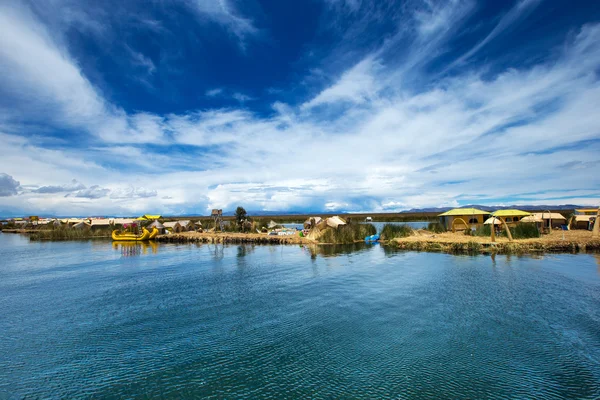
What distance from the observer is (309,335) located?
10.3 metres

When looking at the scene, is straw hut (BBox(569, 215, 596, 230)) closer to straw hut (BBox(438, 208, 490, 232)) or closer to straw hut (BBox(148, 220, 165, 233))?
straw hut (BBox(438, 208, 490, 232))

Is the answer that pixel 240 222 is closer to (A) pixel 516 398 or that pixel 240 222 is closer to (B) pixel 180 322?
(B) pixel 180 322

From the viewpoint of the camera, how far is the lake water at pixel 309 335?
295 inches

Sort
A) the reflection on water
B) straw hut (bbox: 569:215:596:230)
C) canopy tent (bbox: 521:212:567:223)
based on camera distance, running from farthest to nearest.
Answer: straw hut (bbox: 569:215:596:230), canopy tent (bbox: 521:212:567:223), the reflection on water

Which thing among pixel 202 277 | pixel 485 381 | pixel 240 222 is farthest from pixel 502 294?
pixel 240 222

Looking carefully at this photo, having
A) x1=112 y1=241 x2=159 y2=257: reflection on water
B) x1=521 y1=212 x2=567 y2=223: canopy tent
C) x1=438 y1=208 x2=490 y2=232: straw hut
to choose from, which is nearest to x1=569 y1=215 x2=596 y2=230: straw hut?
x1=521 y1=212 x2=567 y2=223: canopy tent

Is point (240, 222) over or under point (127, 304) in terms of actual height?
over

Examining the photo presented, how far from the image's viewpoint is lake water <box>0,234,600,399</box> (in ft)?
24.6

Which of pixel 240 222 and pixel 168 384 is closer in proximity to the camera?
pixel 168 384

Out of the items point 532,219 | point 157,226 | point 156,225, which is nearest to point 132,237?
point 157,226

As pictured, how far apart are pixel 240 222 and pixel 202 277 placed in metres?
33.2

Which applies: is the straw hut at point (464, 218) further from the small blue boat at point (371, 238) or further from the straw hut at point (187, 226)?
the straw hut at point (187, 226)

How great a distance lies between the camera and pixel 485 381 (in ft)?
24.7

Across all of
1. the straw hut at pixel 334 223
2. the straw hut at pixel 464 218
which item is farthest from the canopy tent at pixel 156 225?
the straw hut at pixel 464 218
